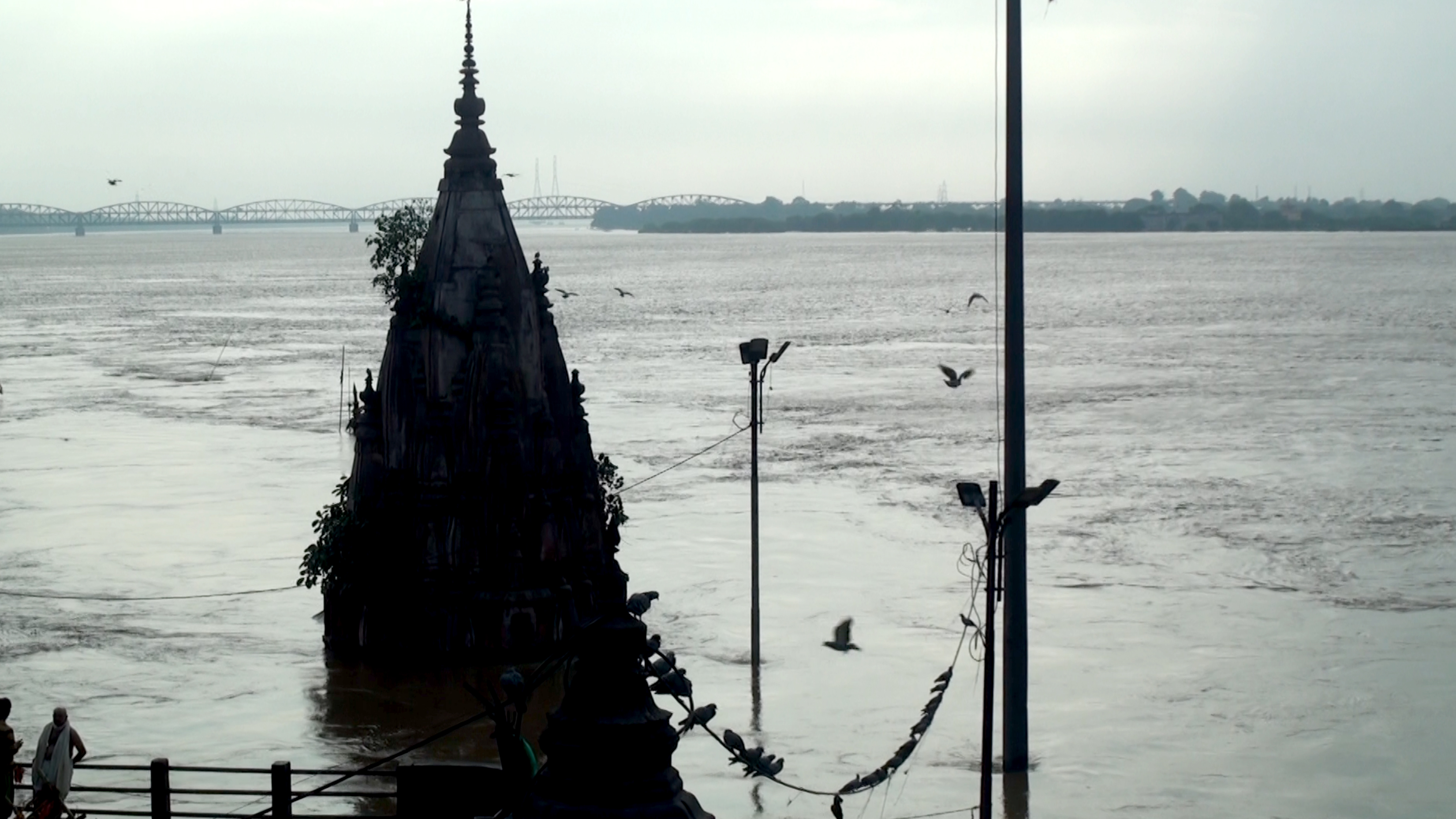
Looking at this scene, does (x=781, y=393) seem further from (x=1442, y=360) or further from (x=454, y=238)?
(x=454, y=238)

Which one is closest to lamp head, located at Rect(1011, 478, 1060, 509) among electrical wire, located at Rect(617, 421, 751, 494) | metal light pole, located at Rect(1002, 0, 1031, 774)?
metal light pole, located at Rect(1002, 0, 1031, 774)

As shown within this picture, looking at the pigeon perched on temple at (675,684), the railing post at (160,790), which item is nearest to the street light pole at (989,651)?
the pigeon perched on temple at (675,684)

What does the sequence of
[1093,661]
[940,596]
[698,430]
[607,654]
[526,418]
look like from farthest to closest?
[698,430] → [940,596] → [1093,661] → [526,418] → [607,654]

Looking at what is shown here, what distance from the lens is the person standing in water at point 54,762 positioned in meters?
16.2

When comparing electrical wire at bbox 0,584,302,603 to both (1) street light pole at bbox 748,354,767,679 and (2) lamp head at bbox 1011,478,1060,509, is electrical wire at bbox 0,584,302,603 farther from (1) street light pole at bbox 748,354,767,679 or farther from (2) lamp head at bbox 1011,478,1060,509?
(2) lamp head at bbox 1011,478,1060,509

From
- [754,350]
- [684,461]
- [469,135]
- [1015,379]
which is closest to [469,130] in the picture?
[469,135]

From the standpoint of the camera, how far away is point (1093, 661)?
30.1 m

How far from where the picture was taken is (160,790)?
16.4m

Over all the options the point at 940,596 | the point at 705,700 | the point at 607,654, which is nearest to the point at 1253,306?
the point at 940,596

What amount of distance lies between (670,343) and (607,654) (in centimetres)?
9245

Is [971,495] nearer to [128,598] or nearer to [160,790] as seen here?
[160,790]

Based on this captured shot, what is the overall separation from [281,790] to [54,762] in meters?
1.97

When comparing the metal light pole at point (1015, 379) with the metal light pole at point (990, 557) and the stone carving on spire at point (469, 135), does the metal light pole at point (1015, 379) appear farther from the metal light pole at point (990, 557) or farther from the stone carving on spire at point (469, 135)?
the stone carving on spire at point (469, 135)

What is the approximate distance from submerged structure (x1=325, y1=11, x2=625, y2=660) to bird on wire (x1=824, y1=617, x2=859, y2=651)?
5768 millimetres
